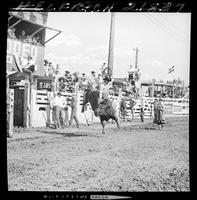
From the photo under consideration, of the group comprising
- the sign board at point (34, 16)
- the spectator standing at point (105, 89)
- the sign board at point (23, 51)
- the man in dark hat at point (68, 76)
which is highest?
the sign board at point (34, 16)

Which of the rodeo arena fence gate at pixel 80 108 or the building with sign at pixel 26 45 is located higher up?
the building with sign at pixel 26 45

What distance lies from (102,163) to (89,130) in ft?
2.81

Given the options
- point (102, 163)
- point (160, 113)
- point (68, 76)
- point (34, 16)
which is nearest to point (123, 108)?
point (160, 113)

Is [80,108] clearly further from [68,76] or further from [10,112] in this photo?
[10,112]

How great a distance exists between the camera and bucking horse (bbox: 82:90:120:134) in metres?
3.81

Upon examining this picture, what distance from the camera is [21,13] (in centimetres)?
300

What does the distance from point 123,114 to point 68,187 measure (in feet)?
4.73

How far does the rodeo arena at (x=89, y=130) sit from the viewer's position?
295cm

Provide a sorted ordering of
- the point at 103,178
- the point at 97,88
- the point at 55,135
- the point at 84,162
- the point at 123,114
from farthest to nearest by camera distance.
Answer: the point at 123,114
the point at 97,88
the point at 55,135
the point at 84,162
the point at 103,178

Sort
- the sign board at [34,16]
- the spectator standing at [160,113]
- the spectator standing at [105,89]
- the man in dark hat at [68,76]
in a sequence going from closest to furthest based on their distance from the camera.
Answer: the sign board at [34,16]
the man in dark hat at [68,76]
the spectator standing at [105,89]
the spectator standing at [160,113]

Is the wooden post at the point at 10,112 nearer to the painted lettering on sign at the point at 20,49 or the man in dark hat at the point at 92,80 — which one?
the painted lettering on sign at the point at 20,49

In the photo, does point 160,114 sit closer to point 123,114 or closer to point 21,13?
point 123,114

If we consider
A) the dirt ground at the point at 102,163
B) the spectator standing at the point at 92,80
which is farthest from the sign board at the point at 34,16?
the dirt ground at the point at 102,163
